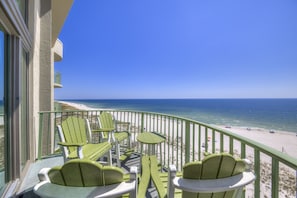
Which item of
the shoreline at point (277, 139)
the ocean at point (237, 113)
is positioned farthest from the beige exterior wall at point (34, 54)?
the ocean at point (237, 113)

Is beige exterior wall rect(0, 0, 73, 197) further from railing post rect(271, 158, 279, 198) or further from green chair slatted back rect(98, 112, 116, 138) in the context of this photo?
railing post rect(271, 158, 279, 198)

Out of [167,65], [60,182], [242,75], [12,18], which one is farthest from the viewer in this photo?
[242,75]

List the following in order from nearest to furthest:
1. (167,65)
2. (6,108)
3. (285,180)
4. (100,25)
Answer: (6,108), (285,180), (100,25), (167,65)

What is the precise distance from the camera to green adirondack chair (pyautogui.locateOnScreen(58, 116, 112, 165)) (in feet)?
7.51

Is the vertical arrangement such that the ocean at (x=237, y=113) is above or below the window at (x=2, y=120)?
below

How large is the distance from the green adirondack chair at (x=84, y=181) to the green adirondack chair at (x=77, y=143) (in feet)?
4.75

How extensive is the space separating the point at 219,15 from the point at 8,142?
10.9 meters

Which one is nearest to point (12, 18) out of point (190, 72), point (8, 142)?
point (8, 142)

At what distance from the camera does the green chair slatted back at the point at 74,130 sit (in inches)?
103

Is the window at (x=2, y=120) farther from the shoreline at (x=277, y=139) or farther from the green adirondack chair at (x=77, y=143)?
the shoreline at (x=277, y=139)

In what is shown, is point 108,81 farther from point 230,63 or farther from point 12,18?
point 12,18

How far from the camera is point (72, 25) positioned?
13.5 meters

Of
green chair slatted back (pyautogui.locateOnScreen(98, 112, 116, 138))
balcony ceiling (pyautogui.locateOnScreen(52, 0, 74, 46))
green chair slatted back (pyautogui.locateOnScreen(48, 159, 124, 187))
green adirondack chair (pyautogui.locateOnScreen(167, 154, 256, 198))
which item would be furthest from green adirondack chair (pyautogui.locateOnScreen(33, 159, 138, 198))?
balcony ceiling (pyautogui.locateOnScreen(52, 0, 74, 46))

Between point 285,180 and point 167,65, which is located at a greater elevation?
point 167,65
